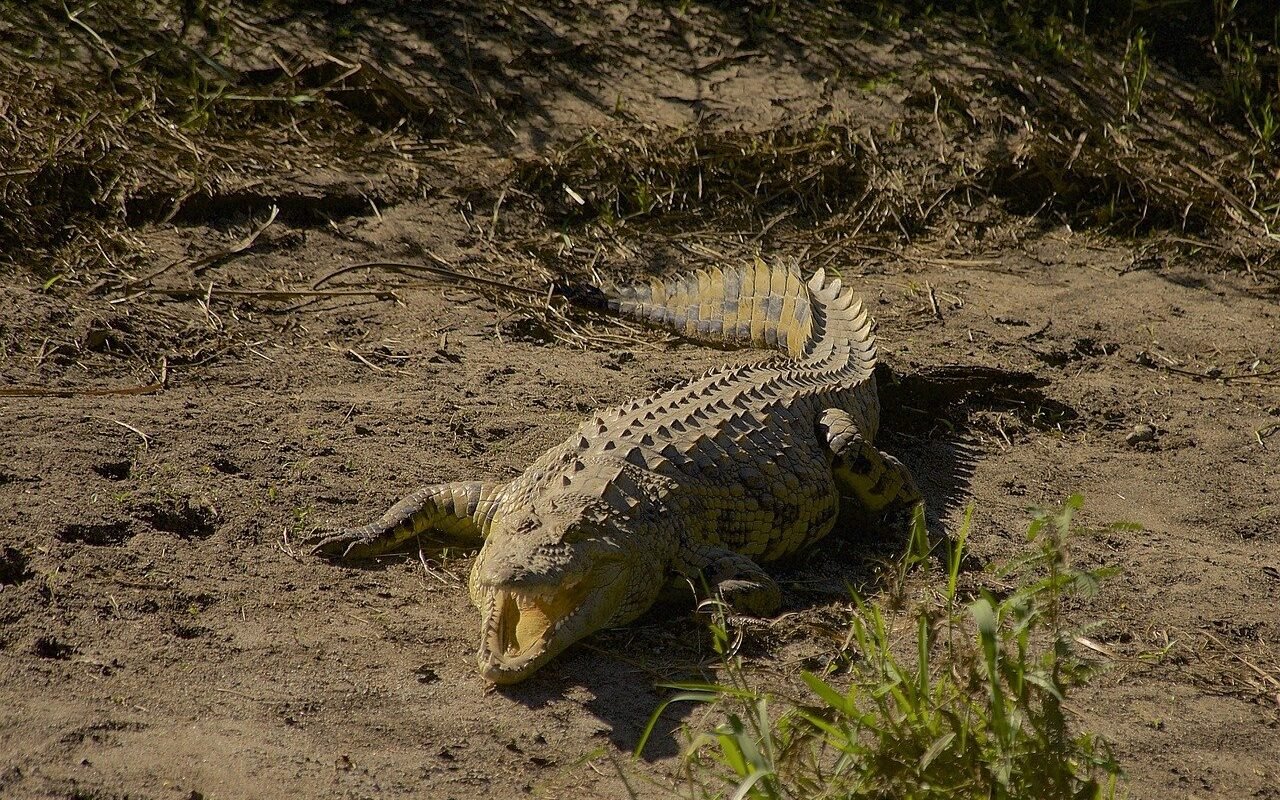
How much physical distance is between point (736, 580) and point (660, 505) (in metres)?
0.35

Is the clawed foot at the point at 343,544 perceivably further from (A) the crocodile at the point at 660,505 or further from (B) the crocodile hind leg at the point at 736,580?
(B) the crocodile hind leg at the point at 736,580

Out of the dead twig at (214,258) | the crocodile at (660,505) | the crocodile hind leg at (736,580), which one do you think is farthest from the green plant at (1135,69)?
the dead twig at (214,258)

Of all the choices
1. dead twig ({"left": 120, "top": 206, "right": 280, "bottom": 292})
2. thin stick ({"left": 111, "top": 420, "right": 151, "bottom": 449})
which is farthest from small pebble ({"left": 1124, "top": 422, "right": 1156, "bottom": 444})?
dead twig ({"left": 120, "top": 206, "right": 280, "bottom": 292})

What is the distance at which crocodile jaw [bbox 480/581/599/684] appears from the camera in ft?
10.5

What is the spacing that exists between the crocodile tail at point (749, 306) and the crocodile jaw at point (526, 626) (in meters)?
2.45

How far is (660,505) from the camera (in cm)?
382

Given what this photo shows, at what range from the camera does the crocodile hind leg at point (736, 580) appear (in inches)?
145

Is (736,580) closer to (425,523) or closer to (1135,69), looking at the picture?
(425,523)

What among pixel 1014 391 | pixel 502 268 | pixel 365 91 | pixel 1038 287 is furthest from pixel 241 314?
pixel 1038 287

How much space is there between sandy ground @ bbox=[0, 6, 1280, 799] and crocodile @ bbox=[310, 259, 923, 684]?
120 mm

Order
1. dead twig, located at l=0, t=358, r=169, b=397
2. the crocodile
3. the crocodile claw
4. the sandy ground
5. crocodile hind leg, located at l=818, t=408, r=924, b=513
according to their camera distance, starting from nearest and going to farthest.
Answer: the sandy ground < the crocodile < the crocodile claw < dead twig, located at l=0, t=358, r=169, b=397 < crocodile hind leg, located at l=818, t=408, r=924, b=513

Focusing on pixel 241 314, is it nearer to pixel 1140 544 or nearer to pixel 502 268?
pixel 502 268

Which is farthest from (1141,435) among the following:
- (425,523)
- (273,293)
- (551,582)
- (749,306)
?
(273,293)

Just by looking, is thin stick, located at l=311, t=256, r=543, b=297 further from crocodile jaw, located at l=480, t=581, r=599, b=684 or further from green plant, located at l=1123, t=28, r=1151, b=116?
green plant, located at l=1123, t=28, r=1151, b=116
